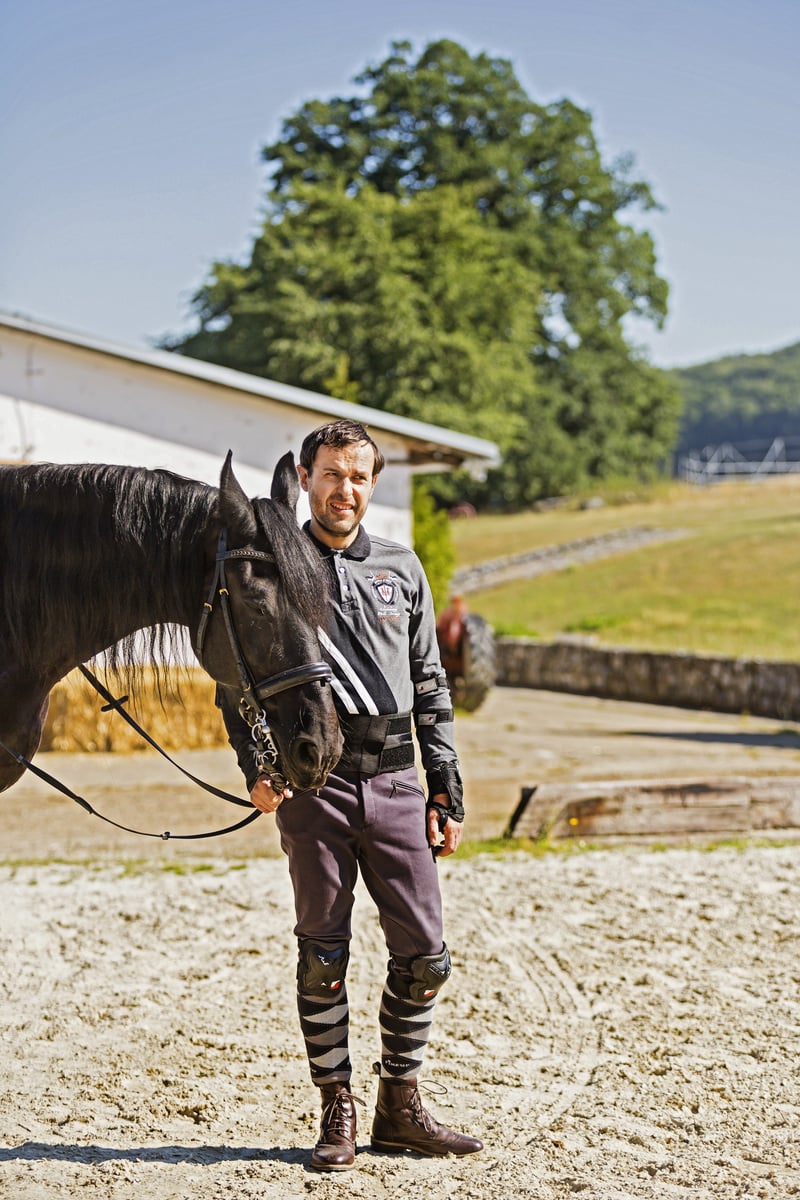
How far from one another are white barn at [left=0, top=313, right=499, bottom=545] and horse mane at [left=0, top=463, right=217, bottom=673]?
7.46 metres

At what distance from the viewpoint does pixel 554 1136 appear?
138 inches

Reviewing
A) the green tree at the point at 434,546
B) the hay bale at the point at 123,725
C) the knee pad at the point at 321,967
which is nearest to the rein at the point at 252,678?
the knee pad at the point at 321,967

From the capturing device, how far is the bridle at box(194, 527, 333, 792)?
111 inches

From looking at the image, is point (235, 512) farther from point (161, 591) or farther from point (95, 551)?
point (95, 551)

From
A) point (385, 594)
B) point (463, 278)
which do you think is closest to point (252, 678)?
point (385, 594)

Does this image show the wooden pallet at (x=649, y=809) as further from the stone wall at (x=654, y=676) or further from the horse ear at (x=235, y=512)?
the stone wall at (x=654, y=676)

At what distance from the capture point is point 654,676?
17453 mm

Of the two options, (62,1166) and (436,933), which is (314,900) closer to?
(436,933)

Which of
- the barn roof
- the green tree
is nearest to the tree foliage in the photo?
the green tree

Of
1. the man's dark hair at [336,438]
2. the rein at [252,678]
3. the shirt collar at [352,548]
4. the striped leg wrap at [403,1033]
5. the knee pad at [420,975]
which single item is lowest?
the striped leg wrap at [403,1033]

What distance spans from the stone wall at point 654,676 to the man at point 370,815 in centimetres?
1302

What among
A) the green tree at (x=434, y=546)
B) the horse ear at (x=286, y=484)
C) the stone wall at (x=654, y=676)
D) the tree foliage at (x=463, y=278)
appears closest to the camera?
the horse ear at (x=286, y=484)

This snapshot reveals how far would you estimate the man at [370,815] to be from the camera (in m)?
3.16

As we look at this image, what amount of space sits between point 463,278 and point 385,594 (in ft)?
115
